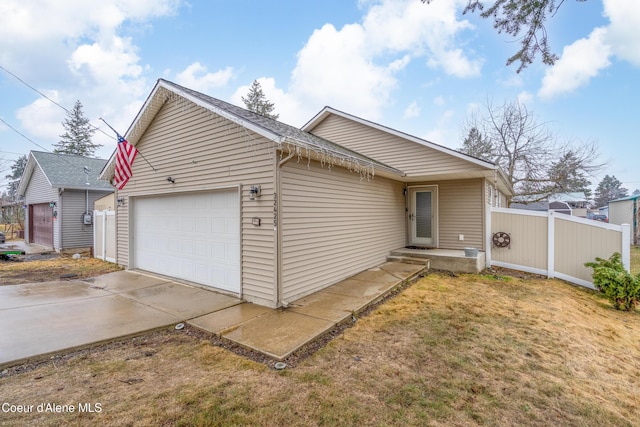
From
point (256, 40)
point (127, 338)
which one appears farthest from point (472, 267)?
point (256, 40)

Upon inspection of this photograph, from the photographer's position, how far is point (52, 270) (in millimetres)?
8250

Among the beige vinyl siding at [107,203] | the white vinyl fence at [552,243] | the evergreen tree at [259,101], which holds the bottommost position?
the white vinyl fence at [552,243]

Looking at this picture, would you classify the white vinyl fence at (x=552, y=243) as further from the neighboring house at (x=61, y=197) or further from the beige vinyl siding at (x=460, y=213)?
the neighboring house at (x=61, y=197)

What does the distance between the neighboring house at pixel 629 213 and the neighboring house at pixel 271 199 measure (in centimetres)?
1446

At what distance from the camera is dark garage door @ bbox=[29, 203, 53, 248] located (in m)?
13.5

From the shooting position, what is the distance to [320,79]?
14.1 m

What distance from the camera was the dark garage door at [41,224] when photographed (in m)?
13.5

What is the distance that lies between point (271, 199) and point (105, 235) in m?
8.16

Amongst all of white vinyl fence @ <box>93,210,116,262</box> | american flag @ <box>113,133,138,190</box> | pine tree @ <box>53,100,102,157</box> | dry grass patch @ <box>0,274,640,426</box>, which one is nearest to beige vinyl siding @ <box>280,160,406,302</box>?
dry grass patch @ <box>0,274,640,426</box>

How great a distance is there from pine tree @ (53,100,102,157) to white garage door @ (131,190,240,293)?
32.6 m

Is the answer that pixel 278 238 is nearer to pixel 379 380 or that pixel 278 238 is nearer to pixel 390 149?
pixel 379 380

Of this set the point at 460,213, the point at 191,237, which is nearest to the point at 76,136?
the point at 191,237

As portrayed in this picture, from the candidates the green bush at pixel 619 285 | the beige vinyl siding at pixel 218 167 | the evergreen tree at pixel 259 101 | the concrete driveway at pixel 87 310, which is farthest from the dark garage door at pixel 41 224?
the green bush at pixel 619 285

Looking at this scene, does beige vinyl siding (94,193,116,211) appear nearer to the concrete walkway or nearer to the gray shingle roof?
the gray shingle roof
